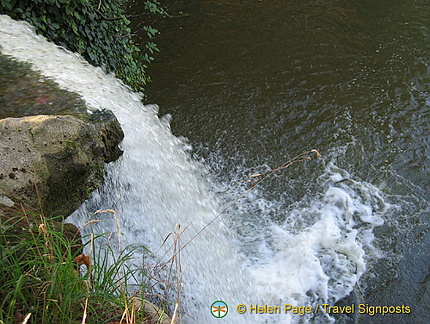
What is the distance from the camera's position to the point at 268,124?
16.5 ft

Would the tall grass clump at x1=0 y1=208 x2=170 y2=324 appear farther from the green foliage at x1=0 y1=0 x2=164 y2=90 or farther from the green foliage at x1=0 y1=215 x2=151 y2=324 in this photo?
the green foliage at x1=0 y1=0 x2=164 y2=90

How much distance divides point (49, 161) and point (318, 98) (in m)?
3.73

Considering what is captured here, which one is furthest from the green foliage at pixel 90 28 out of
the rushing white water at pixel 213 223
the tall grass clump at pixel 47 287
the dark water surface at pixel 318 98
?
the tall grass clump at pixel 47 287

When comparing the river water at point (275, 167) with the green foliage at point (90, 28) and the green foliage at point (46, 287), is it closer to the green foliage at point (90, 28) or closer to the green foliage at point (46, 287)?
the green foliage at point (90, 28)

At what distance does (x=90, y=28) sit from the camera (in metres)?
4.78

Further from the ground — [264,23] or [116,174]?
[264,23]

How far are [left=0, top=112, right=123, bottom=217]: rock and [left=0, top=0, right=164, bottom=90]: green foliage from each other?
6.61ft

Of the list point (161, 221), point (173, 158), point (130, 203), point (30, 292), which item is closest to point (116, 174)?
point (130, 203)

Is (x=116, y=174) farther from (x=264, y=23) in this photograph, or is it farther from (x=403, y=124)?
(x=264, y=23)

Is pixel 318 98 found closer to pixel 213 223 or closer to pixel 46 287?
pixel 213 223

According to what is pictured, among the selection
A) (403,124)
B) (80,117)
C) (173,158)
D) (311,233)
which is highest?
→ (403,124)

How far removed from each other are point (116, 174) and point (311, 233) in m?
1.74

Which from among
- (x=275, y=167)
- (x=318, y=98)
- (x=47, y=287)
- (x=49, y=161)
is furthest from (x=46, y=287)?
(x=318, y=98)

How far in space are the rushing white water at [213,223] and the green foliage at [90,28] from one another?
8.4 inches
